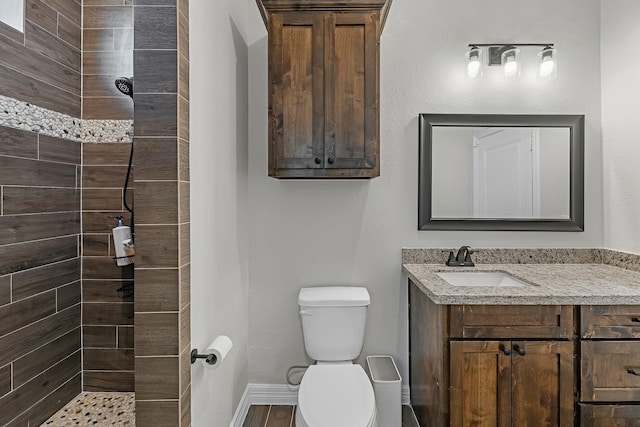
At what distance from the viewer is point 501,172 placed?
99.3 inches

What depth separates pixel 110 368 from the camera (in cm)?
234

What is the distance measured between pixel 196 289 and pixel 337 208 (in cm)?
122

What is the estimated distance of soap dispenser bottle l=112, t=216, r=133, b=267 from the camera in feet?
6.32

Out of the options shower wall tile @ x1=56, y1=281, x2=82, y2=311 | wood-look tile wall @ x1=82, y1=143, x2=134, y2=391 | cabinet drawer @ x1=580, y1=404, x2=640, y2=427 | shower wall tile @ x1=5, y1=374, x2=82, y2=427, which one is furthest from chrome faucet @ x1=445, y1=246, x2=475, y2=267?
shower wall tile @ x1=5, y1=374, x2=82, y2=427

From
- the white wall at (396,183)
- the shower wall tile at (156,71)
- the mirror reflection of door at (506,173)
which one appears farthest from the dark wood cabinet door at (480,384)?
the shower wall tile at (156,71)

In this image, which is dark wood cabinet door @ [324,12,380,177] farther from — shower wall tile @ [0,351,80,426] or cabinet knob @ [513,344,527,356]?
shower wall tile @ [0,351,80,426]

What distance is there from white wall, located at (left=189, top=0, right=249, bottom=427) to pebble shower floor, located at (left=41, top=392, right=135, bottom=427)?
1.82 ft

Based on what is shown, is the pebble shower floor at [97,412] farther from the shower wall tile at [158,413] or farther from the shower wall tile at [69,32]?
the shower wall tile at [69,32]

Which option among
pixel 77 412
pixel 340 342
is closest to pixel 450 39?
pixel 340 342

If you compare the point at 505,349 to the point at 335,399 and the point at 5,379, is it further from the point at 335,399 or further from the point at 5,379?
the point at 5,379

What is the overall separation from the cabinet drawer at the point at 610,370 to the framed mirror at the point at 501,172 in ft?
2.99

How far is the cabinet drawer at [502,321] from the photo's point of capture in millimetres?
1791

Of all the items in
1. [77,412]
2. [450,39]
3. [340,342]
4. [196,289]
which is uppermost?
[450,39]

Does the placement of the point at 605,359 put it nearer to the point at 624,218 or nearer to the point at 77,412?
the point at 624,218
